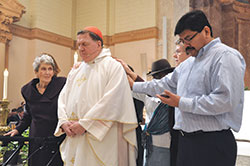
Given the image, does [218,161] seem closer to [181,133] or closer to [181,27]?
[181,133]

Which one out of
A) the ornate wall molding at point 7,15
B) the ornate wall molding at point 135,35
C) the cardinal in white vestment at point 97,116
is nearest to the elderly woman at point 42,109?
the cardinal in white vestment at point 97,116

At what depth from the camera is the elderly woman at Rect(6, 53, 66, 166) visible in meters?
2.67

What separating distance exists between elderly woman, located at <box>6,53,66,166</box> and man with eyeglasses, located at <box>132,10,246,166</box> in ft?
4.62

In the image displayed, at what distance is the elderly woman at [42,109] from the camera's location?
2.67 m

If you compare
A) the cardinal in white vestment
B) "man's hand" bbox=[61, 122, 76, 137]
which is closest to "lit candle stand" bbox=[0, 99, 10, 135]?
the cardinal in white vestment

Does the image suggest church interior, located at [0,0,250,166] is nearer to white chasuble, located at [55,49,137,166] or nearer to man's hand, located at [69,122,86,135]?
white chasuble, located at [55,49,137,166]

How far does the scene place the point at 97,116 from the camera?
212 centimetres

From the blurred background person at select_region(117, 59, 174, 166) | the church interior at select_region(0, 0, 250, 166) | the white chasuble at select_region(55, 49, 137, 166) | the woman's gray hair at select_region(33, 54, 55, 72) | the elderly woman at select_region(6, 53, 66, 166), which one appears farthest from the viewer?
the church interior at select_region(0, 0, 250, 166)

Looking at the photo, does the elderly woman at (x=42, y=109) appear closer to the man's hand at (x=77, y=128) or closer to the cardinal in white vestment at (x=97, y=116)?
the cardinal in white vestment at (x=97, y=116)

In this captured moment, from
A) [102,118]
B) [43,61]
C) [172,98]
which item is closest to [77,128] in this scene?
[102,118]

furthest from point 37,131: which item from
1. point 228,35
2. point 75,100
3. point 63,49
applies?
point 63,49

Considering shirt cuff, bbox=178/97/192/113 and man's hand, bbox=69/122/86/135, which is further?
man's hand, bbox=69/122/86/135

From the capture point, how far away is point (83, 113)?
7.30 feet

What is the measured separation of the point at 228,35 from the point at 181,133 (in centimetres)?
644
